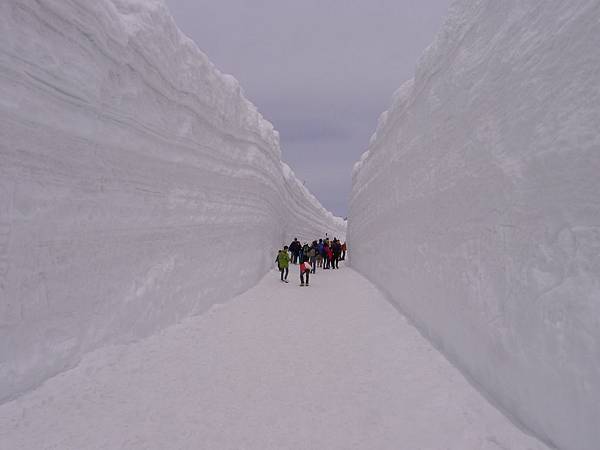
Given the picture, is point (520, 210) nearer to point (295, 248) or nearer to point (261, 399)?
point (261, 399)

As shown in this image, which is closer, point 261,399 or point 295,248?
point 261,399

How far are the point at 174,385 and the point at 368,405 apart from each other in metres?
2.04

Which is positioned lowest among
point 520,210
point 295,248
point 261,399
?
point 261,399

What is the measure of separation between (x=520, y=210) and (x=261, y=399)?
306cm

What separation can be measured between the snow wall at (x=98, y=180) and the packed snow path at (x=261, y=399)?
1.39ft

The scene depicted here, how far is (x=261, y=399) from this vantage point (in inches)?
137

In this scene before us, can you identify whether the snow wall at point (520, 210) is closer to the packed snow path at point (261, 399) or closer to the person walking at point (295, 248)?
the packed snow path at point (261, 399)

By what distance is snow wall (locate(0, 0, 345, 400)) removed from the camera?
10.1 ft

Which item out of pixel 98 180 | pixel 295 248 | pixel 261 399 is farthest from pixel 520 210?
pixel 295 248

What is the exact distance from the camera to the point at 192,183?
642 centimetres

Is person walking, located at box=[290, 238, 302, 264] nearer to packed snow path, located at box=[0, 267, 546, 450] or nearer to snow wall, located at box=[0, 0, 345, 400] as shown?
snow wall, located at box=[0, 0, 345, 400]

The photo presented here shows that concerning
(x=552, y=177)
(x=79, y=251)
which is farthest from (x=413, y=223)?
(x=79, y=251)

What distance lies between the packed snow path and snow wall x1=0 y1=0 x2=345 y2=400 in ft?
1.39

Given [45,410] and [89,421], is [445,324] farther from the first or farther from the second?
[45,410]
